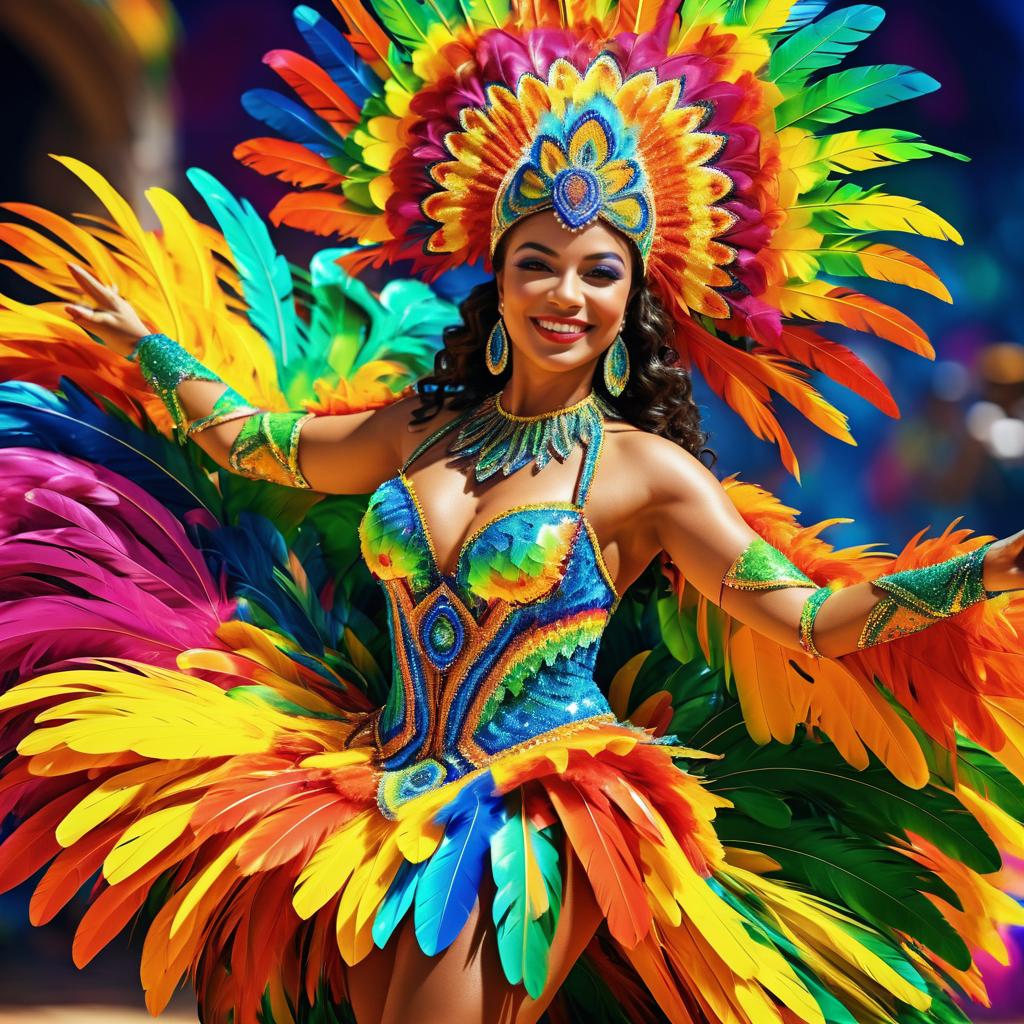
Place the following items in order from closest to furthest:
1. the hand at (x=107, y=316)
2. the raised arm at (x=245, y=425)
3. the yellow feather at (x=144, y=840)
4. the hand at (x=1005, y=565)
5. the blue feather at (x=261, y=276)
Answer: the hand at (x=1005, y=565) → the yellow feather at (x=144, y=840) → the raised arm at (x=245, y=425) → the hand at (x=107, y=316) → the blue feather at (x=261, y=276)

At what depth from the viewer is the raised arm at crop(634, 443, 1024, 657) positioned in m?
1.71

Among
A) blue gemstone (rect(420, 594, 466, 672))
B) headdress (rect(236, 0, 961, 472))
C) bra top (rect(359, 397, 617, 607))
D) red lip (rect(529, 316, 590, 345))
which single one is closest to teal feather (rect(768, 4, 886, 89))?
headdress (rect(236, 0, 961, 472))

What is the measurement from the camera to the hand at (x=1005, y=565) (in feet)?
5.41

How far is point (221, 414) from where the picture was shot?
232cm

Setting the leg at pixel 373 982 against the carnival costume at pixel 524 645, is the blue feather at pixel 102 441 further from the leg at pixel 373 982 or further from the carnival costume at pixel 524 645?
the leg at pixel 373 982

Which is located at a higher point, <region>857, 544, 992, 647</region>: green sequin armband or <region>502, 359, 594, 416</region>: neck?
<region>502, 359, 594, 416</region>: neck

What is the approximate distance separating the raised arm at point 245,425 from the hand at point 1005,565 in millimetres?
930

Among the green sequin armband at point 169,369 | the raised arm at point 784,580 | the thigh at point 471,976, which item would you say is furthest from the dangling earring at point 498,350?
the thigh at point 471,976

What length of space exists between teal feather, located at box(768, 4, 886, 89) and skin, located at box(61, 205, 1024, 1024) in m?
0.36

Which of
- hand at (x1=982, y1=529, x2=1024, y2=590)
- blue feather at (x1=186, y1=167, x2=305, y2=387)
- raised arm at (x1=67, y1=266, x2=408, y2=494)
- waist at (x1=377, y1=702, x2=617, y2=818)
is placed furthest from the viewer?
blue feather at (x1=186, y1=167, x2=305, y2=387)

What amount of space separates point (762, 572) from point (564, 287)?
1.54ft

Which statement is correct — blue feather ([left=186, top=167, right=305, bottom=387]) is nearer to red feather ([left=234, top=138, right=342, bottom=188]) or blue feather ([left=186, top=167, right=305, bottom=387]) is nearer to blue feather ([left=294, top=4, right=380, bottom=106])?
red feather ([left=234, top=138, right=342, bottom=188])

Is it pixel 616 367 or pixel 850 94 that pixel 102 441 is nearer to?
pixel 616 367

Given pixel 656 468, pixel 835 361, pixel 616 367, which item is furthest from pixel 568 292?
pixel 835 361
